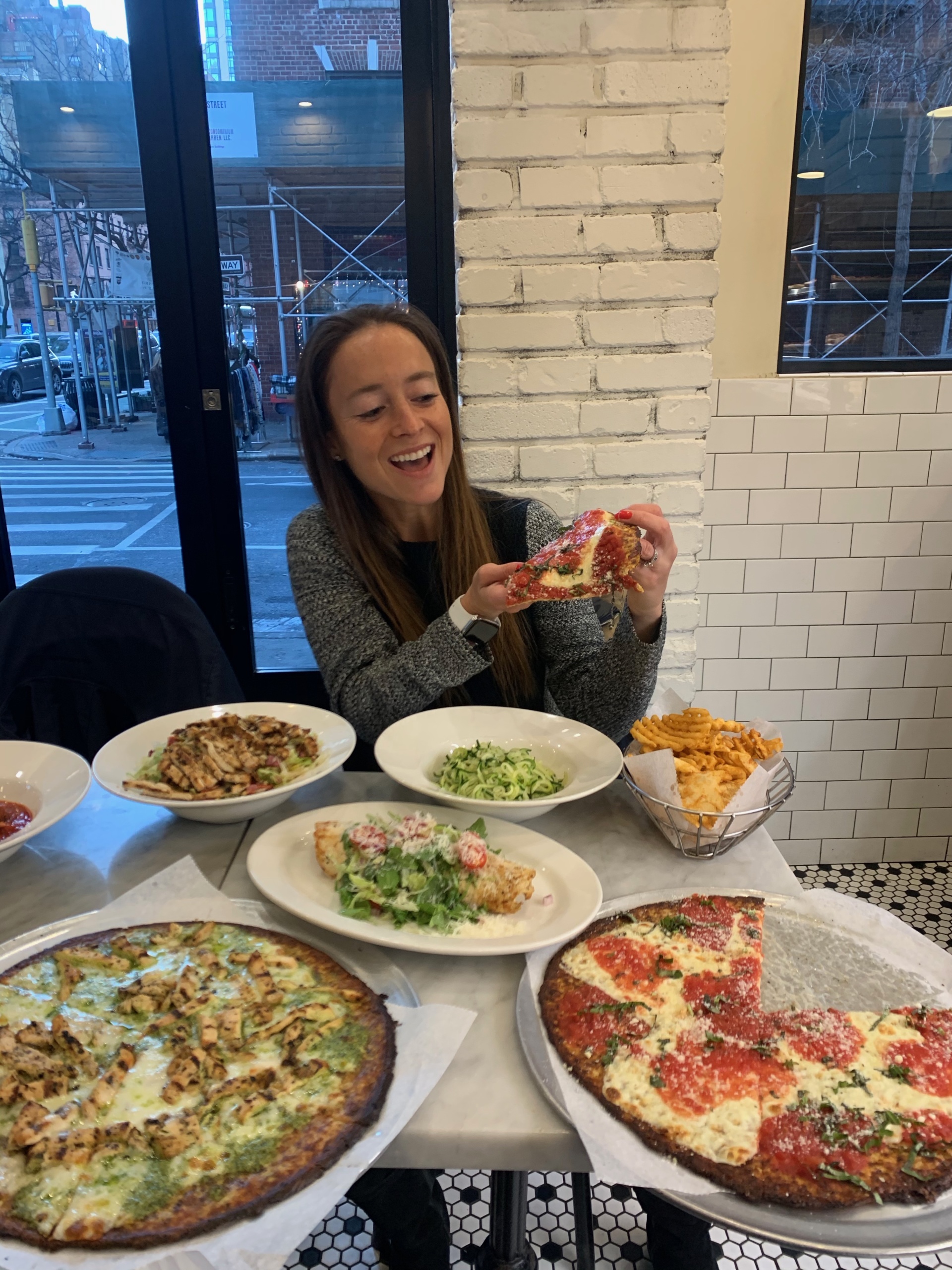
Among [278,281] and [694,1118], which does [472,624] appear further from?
[278,281]

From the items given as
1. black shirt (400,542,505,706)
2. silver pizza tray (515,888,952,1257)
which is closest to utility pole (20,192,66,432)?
black shirt (400,542,505,706)

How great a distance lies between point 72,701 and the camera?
1.87 m

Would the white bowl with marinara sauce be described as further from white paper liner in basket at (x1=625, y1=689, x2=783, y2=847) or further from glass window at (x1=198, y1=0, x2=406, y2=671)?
glass window at (x1=198, y1=0, x2=406, y2=671)

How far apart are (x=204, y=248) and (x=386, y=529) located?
1.21 m

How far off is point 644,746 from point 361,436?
0.88 meters

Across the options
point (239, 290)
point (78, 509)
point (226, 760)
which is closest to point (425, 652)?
point (226, 760)

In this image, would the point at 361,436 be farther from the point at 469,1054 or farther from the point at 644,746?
the point at 469,1054

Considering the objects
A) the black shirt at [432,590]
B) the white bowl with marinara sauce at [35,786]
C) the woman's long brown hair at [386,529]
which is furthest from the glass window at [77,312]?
the white bowl with marinara sauce at [35,786]

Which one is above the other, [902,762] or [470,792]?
[470,792]

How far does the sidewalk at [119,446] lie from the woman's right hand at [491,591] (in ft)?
4.24

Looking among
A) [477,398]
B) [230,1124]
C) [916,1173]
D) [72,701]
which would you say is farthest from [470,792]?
[477,398]

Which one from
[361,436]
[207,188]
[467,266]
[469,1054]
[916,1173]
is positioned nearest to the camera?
[916,1173]

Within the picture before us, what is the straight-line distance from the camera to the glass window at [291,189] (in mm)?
2467

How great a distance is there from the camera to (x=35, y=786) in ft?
4.35
